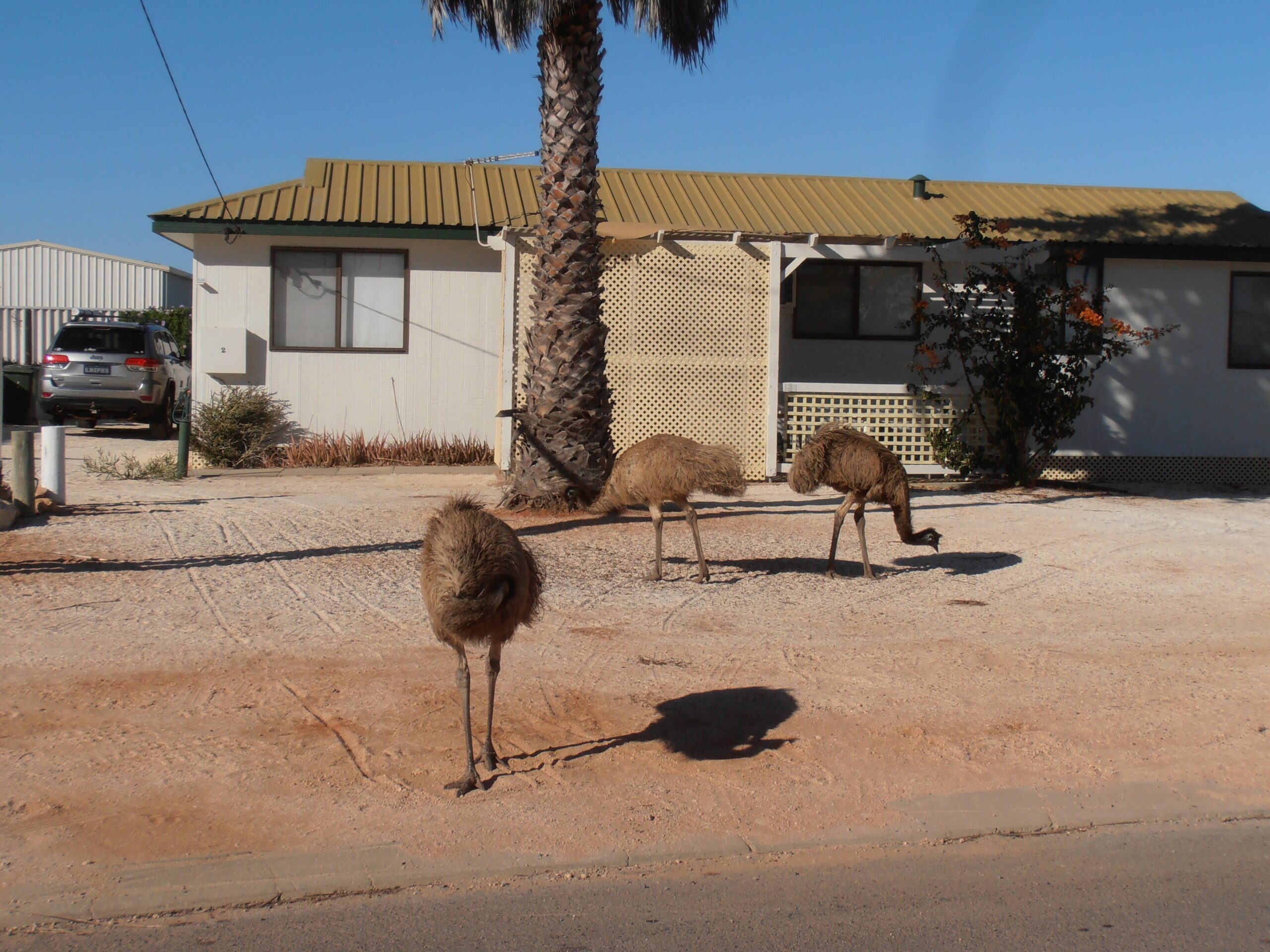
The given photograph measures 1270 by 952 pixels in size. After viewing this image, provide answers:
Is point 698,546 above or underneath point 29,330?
underneath

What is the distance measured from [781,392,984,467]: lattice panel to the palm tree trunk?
3.95 metres

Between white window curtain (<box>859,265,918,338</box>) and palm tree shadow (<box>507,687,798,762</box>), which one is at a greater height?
white window curtain (<box>859,265,918,338</box>)

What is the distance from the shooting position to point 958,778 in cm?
540

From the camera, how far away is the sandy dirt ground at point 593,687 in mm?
4895

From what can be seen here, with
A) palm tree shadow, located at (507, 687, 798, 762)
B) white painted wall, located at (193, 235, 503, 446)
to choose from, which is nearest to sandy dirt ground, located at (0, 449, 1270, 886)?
palm tree shadow, located at (507, 687, 798, 762)

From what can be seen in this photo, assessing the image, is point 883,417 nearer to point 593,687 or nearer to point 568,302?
point 568,302

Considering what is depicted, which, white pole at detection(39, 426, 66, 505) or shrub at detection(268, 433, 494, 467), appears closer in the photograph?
white pole at detection(39, 426, 66, 505)

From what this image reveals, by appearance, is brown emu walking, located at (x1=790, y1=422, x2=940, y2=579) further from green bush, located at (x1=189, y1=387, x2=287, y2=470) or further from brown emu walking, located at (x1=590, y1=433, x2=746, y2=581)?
green bush, located at (x1=189, y1=387, x2=287, y2=470)

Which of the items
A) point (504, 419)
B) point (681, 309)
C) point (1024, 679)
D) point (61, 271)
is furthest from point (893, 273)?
point (61, 271)

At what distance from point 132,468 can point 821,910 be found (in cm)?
1306

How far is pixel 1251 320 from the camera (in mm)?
17234

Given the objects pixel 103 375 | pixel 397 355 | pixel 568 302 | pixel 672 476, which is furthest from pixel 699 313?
pixel 103 375

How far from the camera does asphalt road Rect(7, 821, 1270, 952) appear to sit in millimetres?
3955

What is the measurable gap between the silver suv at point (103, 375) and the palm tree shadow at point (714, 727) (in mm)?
16921
